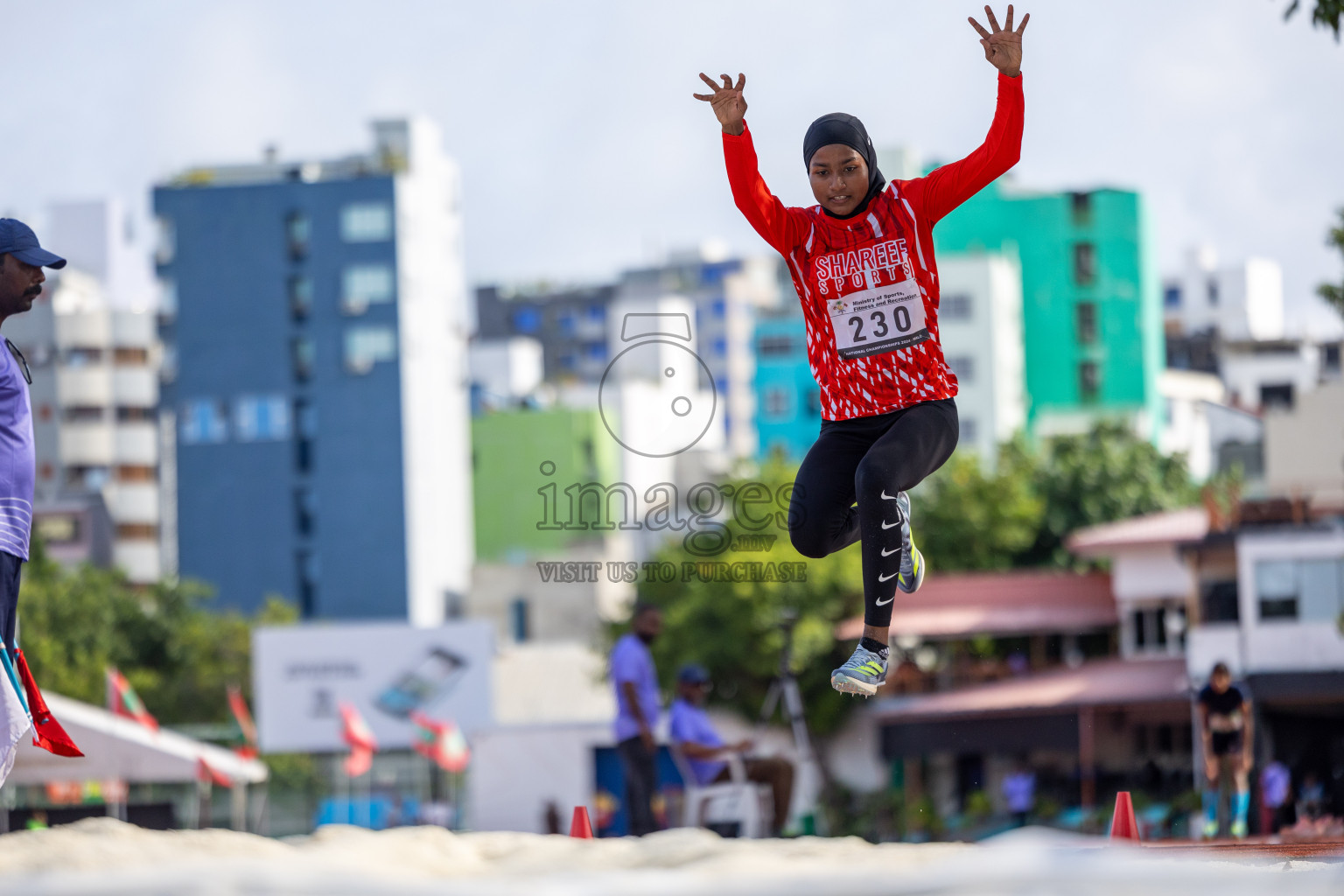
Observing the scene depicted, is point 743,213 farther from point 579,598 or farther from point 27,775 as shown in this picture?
point 579,598

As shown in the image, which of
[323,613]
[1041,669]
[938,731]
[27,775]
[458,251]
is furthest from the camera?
[458,251]

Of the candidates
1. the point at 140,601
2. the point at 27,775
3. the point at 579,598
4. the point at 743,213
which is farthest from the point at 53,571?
the point at 743,213

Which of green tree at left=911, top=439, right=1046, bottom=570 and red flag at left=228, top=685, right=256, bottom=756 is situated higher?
green tree at left=911, top=439, right=1046, bottom=570

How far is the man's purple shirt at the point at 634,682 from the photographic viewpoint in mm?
11188

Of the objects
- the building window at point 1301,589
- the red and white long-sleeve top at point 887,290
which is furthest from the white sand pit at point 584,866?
the building window at point 1301,589

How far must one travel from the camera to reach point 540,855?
6.45 meters

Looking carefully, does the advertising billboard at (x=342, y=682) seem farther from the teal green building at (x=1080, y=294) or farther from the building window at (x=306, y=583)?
the teal green building at (x=1080, y=294)

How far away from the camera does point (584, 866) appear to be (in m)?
5.98

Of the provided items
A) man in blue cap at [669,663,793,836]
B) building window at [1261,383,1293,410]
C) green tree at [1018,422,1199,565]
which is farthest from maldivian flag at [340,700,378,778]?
building window at [1261,383,1293,410]

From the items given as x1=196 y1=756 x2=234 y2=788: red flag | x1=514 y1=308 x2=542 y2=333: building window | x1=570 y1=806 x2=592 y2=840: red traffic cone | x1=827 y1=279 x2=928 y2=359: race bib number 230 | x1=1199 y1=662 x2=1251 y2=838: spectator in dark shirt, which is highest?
x1=514 y1=308 x2=542 y2=333: building window

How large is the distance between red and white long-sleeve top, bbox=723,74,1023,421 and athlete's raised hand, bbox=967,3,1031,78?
44 millimetres

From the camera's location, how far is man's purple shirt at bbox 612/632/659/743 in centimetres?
1119

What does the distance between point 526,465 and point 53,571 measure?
29.0m

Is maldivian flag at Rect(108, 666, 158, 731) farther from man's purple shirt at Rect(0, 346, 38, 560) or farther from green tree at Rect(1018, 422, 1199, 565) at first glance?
green tree at Rect(1018, 422, 1199, 565)
